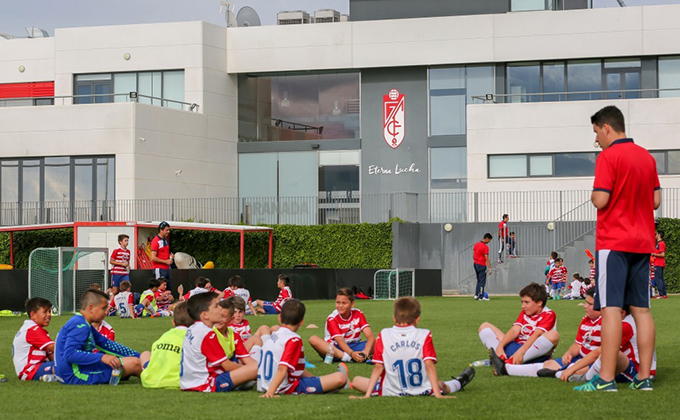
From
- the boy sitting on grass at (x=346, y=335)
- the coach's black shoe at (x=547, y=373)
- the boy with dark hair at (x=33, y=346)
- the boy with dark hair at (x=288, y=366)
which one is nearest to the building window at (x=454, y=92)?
the boy sitting on grass at (x=346, y=335)

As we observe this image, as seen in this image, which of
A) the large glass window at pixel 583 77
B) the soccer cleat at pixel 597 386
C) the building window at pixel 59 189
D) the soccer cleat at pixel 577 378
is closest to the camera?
the soccer cleat at pixel 597 386

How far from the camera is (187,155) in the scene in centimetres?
4519

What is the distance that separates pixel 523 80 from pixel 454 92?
3.20 meters

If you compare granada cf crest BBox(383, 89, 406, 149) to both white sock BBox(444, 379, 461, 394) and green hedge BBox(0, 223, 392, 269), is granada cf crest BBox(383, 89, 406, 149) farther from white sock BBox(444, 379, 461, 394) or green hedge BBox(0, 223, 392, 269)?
white sock BBox(444, 379, 461, 394)

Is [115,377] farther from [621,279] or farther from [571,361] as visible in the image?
[621,279]

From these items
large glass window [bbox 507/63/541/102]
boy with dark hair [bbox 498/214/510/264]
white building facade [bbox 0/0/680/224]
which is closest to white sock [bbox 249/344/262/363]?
boy with dark hair [bbox 498/214/510/264]

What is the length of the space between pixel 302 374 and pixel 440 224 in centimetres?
3329

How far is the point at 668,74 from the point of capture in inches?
1740

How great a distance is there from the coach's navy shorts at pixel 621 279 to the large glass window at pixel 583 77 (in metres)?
37.1

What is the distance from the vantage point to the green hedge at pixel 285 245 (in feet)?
137

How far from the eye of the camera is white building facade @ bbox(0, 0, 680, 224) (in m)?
Result: 42.8

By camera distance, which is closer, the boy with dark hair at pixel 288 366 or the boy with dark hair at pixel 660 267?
the boy with dark hair at pixel 288 366

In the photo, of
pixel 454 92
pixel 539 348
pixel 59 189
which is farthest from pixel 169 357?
pixel 454 92

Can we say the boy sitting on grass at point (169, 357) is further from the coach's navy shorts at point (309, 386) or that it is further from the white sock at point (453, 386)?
the white sock at point (453, 386)
